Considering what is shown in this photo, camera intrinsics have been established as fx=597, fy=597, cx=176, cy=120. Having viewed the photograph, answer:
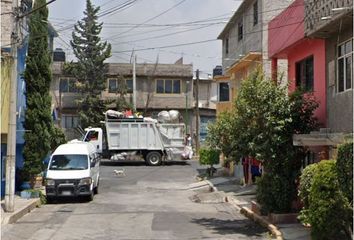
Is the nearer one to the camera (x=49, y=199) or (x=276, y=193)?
(x=276, y=193)

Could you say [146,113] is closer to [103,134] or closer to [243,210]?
[103,134]

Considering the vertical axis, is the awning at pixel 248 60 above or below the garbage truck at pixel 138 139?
above

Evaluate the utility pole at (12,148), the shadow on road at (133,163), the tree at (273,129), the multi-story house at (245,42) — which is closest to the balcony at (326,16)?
the tree at (273,129)

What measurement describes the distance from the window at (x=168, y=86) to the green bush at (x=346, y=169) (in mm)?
42109

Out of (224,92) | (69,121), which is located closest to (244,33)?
(224,92)

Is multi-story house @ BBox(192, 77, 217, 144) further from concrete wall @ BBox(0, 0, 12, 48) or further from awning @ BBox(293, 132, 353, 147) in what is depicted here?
awning @ BBox(293, 132, 353, 147)

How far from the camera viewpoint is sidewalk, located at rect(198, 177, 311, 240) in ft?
46.1

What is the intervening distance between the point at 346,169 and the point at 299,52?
8.99 metres

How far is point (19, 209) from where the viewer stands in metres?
18.4

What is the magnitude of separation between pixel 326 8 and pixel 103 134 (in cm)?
2946

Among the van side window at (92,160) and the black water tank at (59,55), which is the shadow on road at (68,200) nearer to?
the van side window at (92,160)

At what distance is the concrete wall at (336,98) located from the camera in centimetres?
1453

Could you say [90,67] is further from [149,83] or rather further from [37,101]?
[37,101]

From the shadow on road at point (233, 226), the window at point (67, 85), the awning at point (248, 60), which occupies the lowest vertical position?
the shadow on road at point (233, 226)
